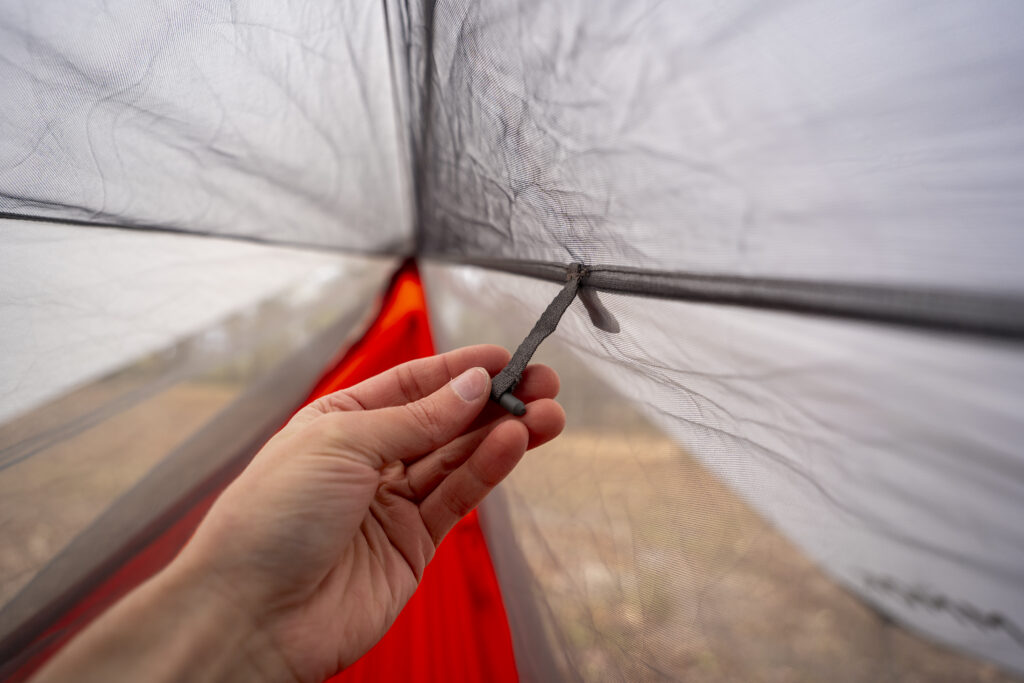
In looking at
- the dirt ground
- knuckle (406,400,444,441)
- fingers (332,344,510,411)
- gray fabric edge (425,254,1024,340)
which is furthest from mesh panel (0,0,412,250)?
gray fabric edge (425,254,1024,340)

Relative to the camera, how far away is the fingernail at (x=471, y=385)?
582 millimetres

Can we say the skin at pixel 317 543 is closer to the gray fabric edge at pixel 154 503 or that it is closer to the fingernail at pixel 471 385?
the fingernail at pixel 471 385

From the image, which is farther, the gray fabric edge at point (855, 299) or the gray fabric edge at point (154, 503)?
the gray fabric edge at point (154, 503)

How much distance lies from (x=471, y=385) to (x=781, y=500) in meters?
0.34

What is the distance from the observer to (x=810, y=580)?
36 centimetres

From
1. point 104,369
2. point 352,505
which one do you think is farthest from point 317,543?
point 104,369

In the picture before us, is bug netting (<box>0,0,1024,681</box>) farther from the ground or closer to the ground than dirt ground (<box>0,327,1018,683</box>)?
farther from the ground

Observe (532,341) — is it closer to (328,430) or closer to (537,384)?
(537,384)

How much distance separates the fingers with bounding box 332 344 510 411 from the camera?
70 cm

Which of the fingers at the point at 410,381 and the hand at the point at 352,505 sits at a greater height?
the fingers at the point at 410,381

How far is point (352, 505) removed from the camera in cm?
57

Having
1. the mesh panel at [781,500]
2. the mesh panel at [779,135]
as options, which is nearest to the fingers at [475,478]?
the mesh panel at [781,500]

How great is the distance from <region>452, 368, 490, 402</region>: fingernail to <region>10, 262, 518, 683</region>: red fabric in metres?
0.47

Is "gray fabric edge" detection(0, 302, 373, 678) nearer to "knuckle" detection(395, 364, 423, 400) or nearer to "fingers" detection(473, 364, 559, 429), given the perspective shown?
"knuckle" detection(395, 364, 423, 400)
